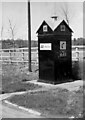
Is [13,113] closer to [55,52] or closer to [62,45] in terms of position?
[55,52]

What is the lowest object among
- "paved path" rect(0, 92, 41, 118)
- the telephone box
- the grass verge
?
"paved path" rect(0, 92, 41, 118)

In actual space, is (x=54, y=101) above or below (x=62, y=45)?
below

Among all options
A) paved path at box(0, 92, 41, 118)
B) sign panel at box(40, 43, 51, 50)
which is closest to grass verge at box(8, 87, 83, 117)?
paved path at box(0, 92, 41, 118)

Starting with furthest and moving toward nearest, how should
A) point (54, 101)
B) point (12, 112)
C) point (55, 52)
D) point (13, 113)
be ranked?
1. point (55, 52)
2. point (54, 101)
3. point (12, 112)
4. point (13, 113)

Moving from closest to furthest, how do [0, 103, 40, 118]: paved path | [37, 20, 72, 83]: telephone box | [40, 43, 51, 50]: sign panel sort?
Answer: [0, 103, 40, 118]: paved path → [37, 20, 72, 83]: telephone box → [40, 43, 51, 50]: sign panel

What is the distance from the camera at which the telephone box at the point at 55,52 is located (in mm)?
11227

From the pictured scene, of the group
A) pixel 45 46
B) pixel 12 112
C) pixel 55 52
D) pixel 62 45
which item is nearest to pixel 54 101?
pixel 12 112

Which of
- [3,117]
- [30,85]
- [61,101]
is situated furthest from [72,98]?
[30,85]

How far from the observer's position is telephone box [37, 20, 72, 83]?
11227mm

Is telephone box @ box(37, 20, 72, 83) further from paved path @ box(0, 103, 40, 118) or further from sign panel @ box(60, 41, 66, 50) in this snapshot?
paved path @ box(0, 103, 40, 118)

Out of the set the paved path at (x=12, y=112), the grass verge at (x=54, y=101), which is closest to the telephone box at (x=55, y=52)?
the grass verge at (x=54, y=101)

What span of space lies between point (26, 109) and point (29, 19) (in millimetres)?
9462

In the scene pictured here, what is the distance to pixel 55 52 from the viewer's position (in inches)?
442

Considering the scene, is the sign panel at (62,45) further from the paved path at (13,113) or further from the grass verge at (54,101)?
the paved path at (13,113)
